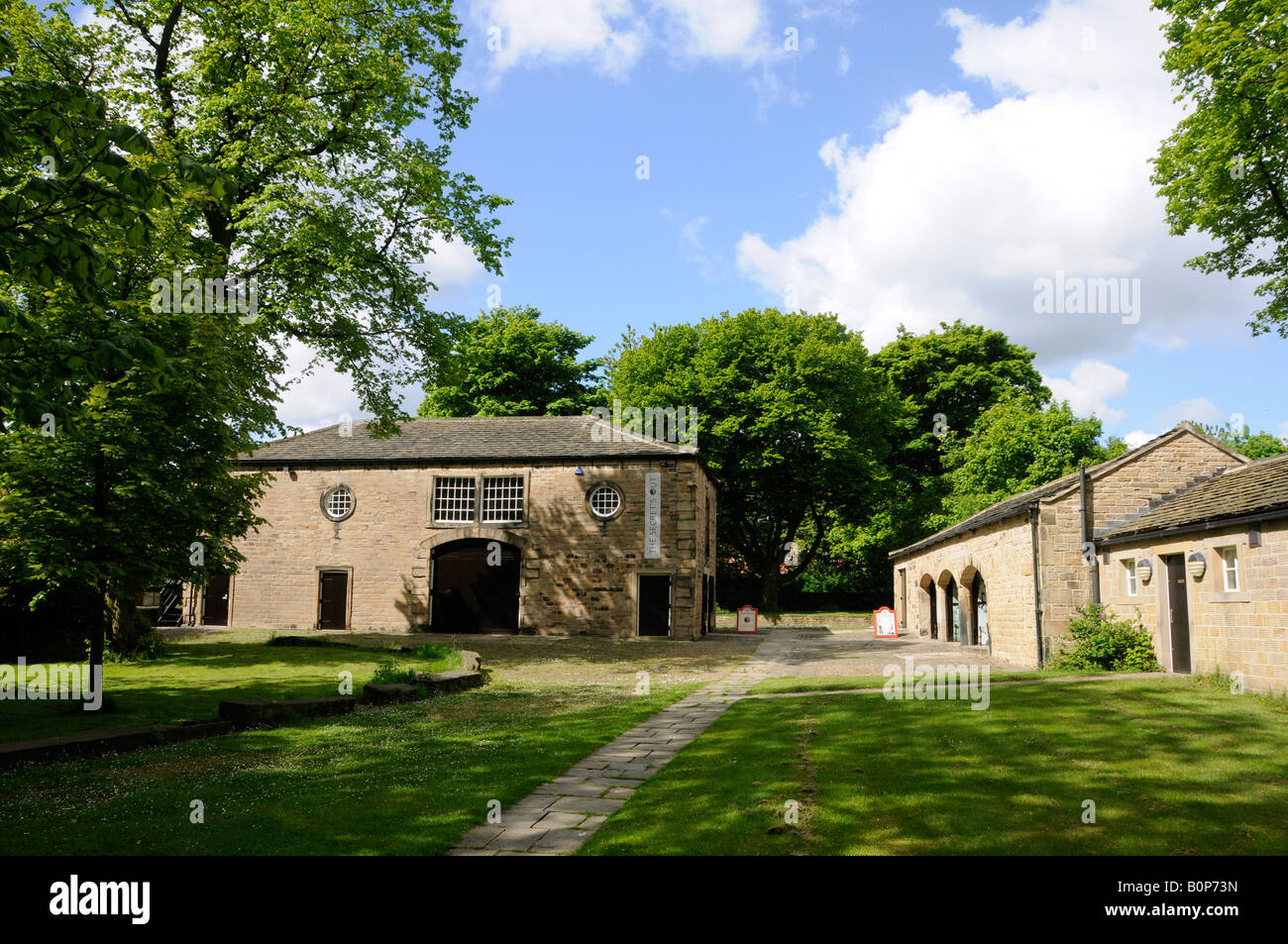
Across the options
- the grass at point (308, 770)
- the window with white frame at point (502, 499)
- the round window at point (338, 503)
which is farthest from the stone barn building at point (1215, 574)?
the round window at point (338, 503)

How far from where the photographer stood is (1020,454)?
3506 cm

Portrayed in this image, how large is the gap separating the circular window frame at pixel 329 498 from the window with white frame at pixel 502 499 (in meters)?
5.26

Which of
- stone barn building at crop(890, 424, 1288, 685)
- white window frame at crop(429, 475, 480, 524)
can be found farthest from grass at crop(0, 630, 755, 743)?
stone barn building at crop(890, 424, 1288, 685)

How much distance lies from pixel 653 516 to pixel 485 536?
21.1 ft

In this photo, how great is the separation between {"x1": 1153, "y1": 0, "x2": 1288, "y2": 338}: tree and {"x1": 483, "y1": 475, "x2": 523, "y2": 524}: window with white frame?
2217 cm

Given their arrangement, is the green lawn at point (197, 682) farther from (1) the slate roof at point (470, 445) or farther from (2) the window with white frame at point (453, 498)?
(1) the slate roof at point (470, 445)

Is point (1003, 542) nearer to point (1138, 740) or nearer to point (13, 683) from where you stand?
point (1138, 740)

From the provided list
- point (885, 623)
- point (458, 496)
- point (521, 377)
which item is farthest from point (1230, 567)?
point (521, 377)

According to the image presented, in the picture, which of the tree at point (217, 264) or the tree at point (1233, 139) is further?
the tree at point (1233, 139)

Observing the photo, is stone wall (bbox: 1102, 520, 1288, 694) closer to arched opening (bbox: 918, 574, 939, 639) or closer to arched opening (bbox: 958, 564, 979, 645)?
arched opening (bbox: 958, 564, 979, 645)

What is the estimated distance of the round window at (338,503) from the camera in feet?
95.8

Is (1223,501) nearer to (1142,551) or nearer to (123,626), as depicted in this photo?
(1142,551)

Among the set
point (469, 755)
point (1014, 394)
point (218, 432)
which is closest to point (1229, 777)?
point (469, 755)
